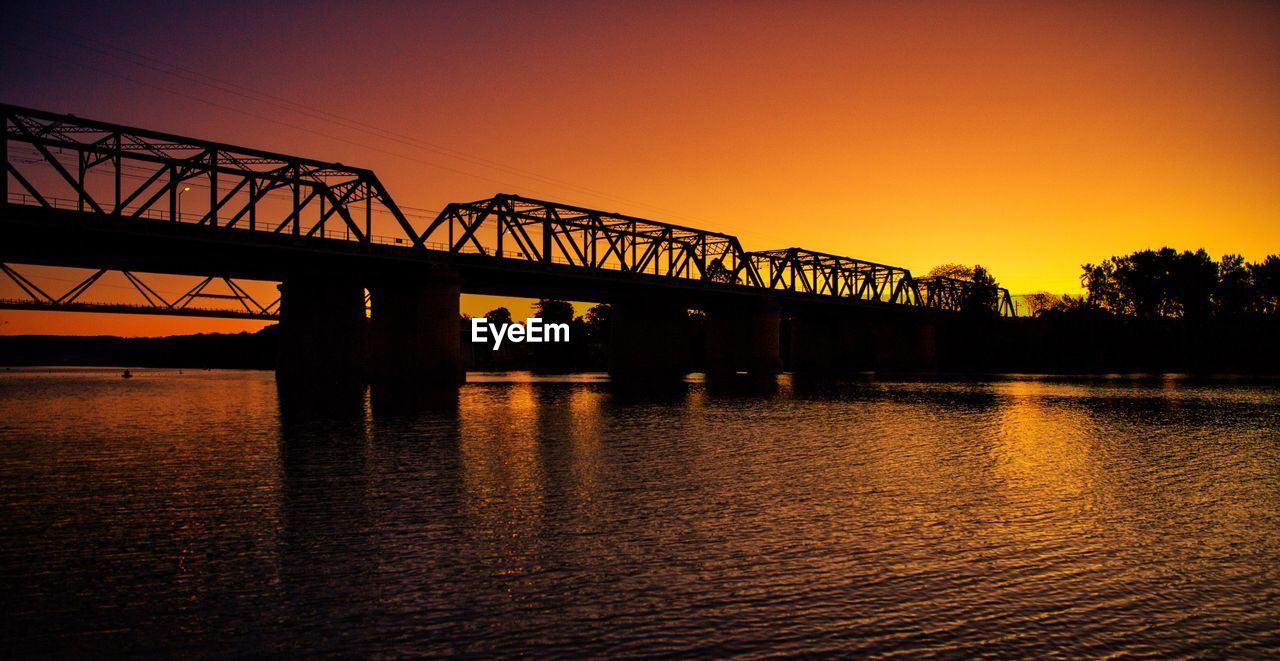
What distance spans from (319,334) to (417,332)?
8.69 m

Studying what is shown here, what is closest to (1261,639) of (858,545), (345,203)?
(858,545)

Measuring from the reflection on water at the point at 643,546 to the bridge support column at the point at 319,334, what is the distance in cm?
4954

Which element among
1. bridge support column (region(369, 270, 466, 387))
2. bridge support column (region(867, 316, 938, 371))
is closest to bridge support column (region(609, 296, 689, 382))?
bridge support column (region(369, 270, 466, 387))

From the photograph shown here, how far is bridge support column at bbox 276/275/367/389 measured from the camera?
80562 mm

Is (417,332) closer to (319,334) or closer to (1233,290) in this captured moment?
(319,334)

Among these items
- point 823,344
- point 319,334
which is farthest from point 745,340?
point 319,334

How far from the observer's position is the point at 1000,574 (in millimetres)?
12508

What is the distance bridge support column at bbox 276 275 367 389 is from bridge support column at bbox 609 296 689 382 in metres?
47.6

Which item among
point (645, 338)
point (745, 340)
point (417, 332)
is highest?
point (417, 332)

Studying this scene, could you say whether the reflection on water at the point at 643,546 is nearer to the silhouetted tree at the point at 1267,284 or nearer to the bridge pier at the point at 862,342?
the bridge pier at the point at 862,342

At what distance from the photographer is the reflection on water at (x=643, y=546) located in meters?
10.0

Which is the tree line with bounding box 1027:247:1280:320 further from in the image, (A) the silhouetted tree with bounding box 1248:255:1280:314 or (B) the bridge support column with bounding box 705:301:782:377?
(B) the bridge support column with bounding box 705:301:782:377

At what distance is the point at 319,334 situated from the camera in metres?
81.4

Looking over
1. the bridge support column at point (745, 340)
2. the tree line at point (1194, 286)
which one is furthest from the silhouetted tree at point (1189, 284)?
the bridge support column at point (745, 340)
